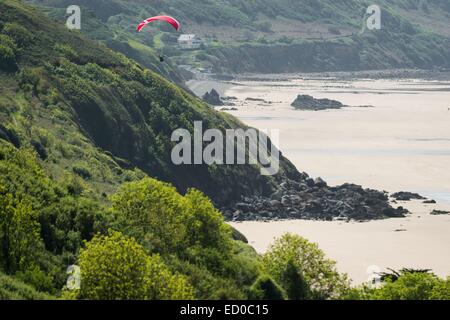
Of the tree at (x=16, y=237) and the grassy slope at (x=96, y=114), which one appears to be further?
the grassy slope at (x=96, y=114)

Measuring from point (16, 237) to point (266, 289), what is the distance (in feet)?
46.7

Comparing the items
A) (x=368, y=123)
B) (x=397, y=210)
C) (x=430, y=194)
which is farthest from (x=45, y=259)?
(x=368, y=123)

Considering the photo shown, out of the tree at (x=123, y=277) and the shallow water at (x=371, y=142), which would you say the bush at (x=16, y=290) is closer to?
the tree at (x=123, y=277)

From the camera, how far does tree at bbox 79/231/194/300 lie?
1603 inches

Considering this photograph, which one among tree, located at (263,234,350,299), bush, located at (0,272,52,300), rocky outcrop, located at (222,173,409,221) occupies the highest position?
rocky outcrop, located at (222,173,409,221)

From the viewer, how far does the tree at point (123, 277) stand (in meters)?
40.7

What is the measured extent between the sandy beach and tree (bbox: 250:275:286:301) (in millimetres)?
17640

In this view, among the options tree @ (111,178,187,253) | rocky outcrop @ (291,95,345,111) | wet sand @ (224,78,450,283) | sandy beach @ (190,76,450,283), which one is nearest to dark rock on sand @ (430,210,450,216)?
wet sand @ (224,78,450,283)

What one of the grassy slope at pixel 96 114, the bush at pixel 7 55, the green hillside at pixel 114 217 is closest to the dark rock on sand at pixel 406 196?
the green hillside at pixel 114 217

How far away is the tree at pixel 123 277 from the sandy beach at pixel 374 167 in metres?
27.5

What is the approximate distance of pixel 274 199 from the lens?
339ft

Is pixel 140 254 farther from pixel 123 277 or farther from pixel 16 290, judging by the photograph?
pixel 16 290

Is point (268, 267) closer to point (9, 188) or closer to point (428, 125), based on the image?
point (9, 188)

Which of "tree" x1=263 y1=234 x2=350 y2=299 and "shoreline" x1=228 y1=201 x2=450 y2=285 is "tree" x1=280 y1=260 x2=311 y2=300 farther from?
"shoreline" x1=228 y1=201 x2=450 y2=285
